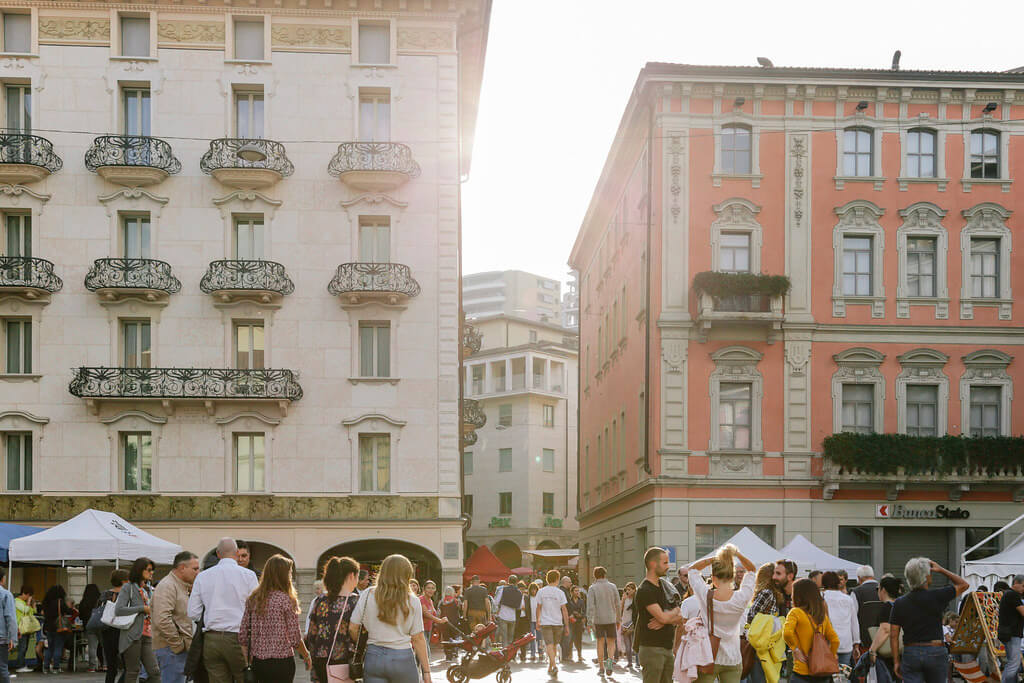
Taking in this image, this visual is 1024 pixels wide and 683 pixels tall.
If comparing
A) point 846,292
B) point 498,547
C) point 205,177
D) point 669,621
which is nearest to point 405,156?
point 205,177

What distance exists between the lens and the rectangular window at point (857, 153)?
1394 inches

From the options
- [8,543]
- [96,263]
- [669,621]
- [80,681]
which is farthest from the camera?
[96,263]

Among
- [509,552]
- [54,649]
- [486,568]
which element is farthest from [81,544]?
[509,552]

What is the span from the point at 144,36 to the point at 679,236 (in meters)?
15.6

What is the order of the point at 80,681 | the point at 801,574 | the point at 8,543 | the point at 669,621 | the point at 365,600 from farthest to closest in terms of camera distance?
the point at 801,574
the point at 8,543
the point at 80,681
the point at 669,621
the point at 365,600

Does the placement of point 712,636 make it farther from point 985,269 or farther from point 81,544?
point 985,269

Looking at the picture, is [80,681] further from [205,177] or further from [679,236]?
[679,236]

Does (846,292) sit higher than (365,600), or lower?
higher

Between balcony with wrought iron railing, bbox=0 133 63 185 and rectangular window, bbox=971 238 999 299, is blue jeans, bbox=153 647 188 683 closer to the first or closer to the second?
balcony with wrought iron railing, bbox=0 133 63 185

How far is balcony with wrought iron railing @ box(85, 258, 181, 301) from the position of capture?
31891 millimetres

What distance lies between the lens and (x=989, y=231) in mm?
35406

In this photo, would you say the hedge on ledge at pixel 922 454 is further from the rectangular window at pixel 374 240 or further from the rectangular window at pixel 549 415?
the rectangular window at pixel 549 415

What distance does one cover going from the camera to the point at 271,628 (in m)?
10.3

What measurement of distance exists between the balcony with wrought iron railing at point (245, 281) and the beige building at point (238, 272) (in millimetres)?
59
